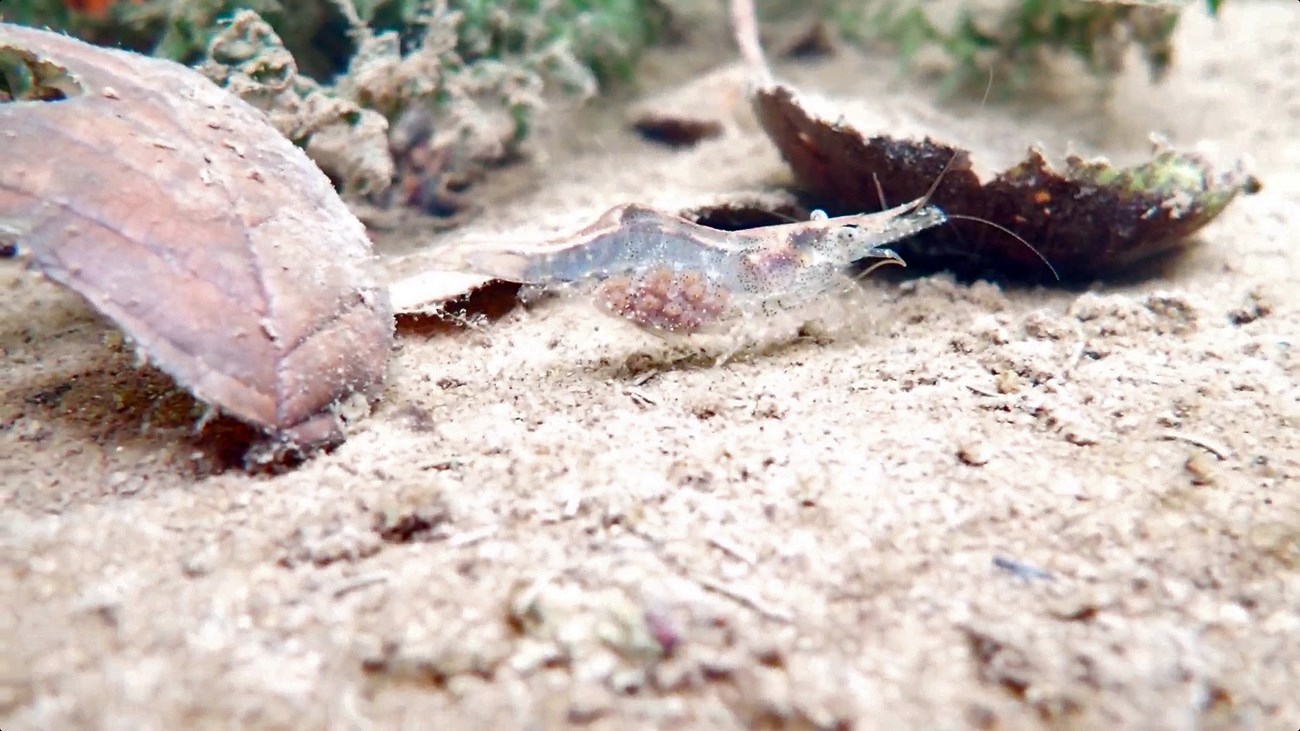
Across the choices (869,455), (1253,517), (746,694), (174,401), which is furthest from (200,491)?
(1253,517)

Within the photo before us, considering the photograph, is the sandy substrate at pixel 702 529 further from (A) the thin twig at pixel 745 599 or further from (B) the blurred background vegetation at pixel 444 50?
(B) the blurred background vegetation at pixel 444 50

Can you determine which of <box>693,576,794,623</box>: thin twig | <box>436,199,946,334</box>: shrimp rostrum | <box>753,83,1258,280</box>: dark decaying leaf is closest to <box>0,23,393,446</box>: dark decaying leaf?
<box>436,199,946,334</box>: shrimp rostrum

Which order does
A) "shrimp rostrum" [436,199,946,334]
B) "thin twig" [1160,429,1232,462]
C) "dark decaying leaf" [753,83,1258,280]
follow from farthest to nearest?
"dark decaying leaf" [753,83,1258,280] < "shrimp rostrum" [436,199,946,334] < "thin twig" [1160,429,1232,462]

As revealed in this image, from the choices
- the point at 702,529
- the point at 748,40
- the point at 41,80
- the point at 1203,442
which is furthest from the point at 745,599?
the point at 748,40

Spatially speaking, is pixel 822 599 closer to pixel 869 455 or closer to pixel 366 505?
pixel 869 455

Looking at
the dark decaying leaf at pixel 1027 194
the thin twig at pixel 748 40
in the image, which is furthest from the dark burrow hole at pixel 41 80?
the thin twig at pixel 748 40

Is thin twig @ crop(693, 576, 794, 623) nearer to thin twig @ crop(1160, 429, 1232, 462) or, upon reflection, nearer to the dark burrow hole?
thin twig @ crop(1160, 429, 1232, 462)
